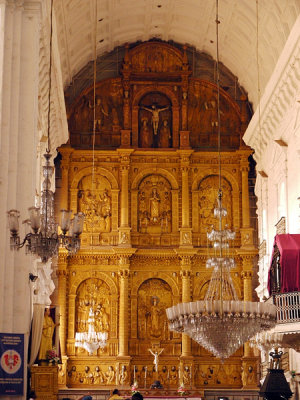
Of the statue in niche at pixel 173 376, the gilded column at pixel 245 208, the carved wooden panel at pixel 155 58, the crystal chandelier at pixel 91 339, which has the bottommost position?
the statue in niche at pixel 173 376

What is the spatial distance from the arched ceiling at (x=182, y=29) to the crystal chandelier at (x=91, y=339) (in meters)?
9.00

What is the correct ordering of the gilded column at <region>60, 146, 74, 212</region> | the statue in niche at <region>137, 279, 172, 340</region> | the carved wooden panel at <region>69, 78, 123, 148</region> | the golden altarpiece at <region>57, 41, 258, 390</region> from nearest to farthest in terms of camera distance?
1. the golden altarpiece at <region>57, 41, 258, 390</region>
2. the statue in niche at <region>137, 279, 172, 340</region>
3. the gilded column at <region>60, 146, 74, 212</region>
4. the carved wooden panel at <region>69, 78, 123, 148</region>

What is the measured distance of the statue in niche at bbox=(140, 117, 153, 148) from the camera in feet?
96.9

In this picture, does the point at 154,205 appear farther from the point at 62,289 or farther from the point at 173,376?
the point at 173,376

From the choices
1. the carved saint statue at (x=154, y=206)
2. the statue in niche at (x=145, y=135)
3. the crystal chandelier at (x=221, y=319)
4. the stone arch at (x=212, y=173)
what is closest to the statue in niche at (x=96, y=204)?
the carved saint statue at (x=154, y=206)

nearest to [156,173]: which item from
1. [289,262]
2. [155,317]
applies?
[155,317]

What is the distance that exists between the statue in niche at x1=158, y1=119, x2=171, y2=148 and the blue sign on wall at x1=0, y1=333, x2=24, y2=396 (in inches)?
604

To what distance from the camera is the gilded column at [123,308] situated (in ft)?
89.7

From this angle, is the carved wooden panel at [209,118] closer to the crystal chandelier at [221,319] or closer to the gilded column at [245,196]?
the gilded column at [245,196]

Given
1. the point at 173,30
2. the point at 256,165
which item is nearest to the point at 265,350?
the point at 256,165

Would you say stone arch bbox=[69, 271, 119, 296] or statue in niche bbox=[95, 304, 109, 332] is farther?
stone arch bbox=[69, 271, 119, 296]

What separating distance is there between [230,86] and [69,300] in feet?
32.6

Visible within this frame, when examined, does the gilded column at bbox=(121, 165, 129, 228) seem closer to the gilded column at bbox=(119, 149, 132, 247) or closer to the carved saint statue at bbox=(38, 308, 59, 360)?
the gilded column at bbox=(119, 149, 132, 247)

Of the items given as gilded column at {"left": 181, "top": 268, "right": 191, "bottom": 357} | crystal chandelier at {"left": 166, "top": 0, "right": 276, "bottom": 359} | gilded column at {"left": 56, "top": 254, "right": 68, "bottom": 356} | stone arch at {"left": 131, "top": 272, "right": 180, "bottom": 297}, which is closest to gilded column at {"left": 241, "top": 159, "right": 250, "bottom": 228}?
gilded column at {"left": 181, "top": 268, "right": 191, "bottom": 357}
